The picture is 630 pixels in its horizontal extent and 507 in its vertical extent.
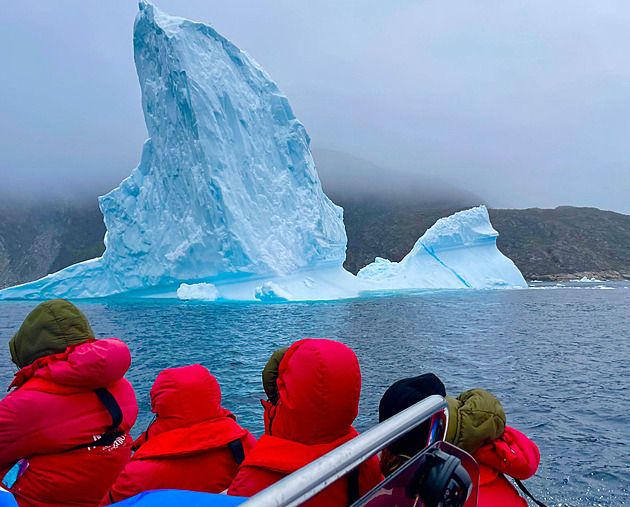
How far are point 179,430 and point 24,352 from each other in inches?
30.9

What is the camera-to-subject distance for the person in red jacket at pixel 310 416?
135 centimetres

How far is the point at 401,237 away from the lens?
81.4m

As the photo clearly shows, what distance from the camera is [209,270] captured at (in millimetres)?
21484

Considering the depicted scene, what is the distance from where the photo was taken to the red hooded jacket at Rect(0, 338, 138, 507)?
1.70m

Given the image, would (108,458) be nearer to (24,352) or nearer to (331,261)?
(24,352)

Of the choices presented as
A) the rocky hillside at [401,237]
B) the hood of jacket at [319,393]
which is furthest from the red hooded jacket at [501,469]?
the rocky hillside at [401,237]

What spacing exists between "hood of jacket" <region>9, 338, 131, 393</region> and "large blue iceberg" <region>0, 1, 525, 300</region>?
61.7ft

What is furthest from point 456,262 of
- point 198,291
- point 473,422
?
point 473,422

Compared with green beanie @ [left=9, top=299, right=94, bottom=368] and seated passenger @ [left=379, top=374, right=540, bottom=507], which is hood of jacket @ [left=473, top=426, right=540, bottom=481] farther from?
green beanie @ [left=9, top=299, right=94, bottom=368]

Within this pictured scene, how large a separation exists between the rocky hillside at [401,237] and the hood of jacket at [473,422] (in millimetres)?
69093

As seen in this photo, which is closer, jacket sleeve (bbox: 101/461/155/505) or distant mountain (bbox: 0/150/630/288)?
jacket sleeve (bbox: 101/461/155/505)

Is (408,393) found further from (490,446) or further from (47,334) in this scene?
(47,334)

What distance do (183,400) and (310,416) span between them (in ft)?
2.40

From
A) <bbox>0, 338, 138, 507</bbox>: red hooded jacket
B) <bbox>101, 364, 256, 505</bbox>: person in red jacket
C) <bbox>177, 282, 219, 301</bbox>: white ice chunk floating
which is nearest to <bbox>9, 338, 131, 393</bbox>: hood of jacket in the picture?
<bbox>0, 338, 138, 507</bbox>: red hooded jacket
